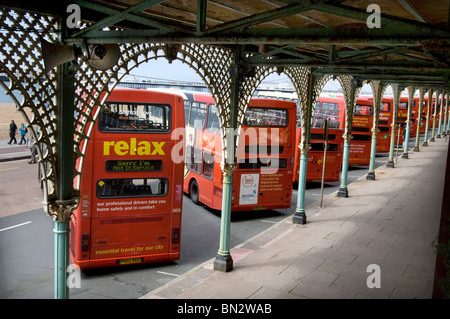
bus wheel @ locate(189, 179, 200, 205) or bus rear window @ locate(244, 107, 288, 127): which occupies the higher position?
bus rear window @ locate(244, 107, 288, 127)

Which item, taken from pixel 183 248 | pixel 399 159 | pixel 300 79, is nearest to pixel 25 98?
pixel 183 248

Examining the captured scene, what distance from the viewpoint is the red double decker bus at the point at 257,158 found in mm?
12539

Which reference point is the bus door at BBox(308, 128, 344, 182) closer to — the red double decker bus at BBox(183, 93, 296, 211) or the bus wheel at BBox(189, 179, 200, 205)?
the red double decker bus at BBox(183, 93, 296, 211)

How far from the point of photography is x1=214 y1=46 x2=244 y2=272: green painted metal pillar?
26.6 feet

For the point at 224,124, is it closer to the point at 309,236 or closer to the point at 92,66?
the point at 92,66

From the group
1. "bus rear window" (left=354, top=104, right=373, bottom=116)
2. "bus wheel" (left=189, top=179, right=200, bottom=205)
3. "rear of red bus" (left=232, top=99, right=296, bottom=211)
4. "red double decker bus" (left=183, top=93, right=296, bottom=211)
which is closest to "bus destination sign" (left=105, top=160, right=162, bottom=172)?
"red double decker bus" (left=183, top=93, right=296, bottom=211)

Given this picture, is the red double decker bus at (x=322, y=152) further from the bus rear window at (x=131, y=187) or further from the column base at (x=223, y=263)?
the bus rear window at (x=131, y=187)

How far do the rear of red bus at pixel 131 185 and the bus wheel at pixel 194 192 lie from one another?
5327mm

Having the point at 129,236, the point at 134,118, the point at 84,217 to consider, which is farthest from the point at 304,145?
the point at 84,217

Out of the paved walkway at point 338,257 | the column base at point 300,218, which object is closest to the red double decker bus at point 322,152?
the paved walkway at point 338,257

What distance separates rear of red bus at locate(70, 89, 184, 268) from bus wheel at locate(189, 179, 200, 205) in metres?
5.33
